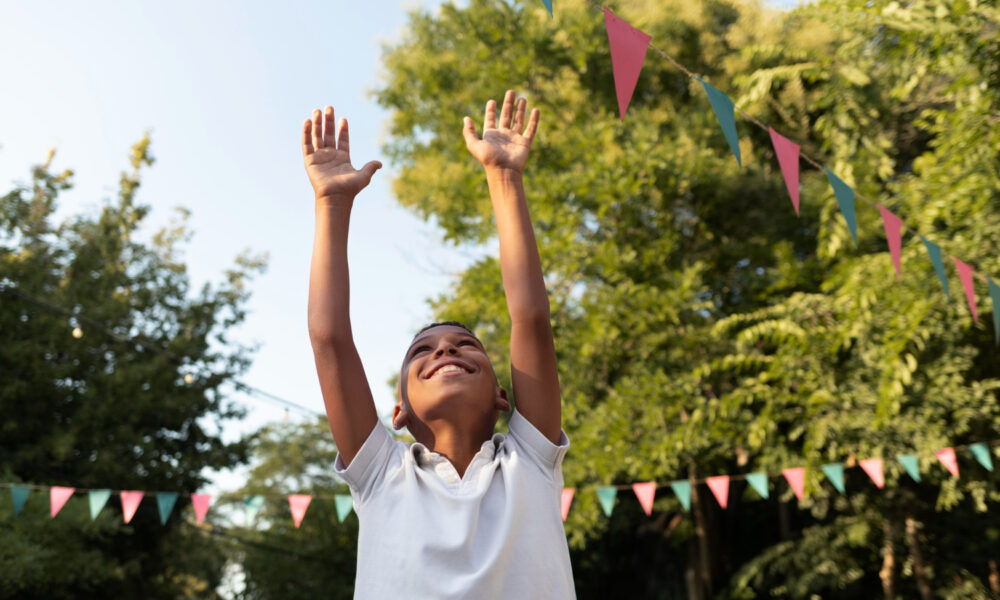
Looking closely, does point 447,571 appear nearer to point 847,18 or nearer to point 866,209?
point 847,18

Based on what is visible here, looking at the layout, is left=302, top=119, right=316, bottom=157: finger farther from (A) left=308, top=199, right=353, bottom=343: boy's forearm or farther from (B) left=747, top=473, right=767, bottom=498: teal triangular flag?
(B) left=747, top=473, right=767, bottom=498: teal triangular flag

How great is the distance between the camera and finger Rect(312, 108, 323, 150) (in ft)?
5.54

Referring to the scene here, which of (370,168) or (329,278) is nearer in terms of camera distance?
(329,278)

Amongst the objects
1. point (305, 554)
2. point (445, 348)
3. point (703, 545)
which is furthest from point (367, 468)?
point (305, 554)

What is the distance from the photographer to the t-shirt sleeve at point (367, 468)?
1.50 meters

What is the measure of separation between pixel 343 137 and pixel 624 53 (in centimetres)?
162

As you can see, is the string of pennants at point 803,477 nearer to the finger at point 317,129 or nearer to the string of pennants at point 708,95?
the string of pennants at point 708,95

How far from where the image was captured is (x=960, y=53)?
6.11 metres

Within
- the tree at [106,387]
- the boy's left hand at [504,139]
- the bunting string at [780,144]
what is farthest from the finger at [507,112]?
the tree at [106,387]

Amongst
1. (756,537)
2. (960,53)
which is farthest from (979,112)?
(756,537)

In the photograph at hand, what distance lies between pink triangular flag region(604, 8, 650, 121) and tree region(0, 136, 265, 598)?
28.7 feet

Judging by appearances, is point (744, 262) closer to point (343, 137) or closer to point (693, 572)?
point (693, 572)

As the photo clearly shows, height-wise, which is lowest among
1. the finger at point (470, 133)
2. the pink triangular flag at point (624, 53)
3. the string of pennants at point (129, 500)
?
the finger at point (470, 133)

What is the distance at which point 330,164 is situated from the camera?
1.65 metres
